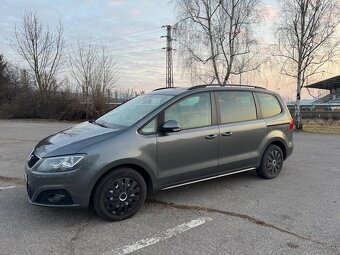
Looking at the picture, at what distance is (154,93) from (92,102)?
17.9 metres

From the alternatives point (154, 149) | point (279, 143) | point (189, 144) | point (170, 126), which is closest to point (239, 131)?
point (189, 144)

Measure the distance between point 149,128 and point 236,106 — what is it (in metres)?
1.76

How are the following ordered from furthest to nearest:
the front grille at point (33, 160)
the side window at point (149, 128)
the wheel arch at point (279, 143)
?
the wheel arch at point (279, 143) → the side window at point (149, 128) → the front grille at point (33, 160)

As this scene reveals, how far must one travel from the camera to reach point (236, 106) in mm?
5430

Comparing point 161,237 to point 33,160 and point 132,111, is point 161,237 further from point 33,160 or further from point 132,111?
point 132,111

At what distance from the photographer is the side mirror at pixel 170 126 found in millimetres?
4383

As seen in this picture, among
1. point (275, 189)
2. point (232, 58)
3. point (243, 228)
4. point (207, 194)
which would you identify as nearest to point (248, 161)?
point (275, 189)

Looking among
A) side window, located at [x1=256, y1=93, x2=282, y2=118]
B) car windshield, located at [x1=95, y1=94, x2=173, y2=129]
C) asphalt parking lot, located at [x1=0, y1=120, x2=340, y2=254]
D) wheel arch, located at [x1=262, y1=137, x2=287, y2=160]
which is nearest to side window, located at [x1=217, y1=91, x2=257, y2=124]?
side window, located at [x1=256, y1=93, x2=282, y2=118]

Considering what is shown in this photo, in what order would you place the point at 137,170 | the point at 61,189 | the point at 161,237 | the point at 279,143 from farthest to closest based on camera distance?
the point at 279,143 < the point at 137,170 < the point at 61,189 < the point at 161,237

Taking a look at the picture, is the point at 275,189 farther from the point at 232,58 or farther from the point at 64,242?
the point at 232,58

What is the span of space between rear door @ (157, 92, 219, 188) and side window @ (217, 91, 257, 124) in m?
0.24

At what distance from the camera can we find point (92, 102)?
884 inches

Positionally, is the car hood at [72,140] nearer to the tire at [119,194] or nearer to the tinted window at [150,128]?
the tinted window at [150,128]

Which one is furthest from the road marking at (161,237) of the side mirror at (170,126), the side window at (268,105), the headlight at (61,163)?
the side window at (268,105)
